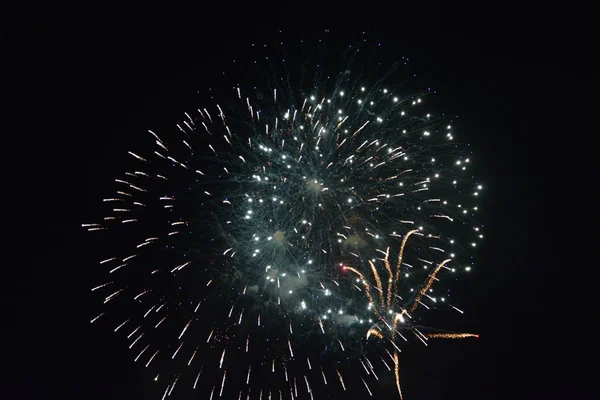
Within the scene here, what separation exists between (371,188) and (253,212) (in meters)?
3.23

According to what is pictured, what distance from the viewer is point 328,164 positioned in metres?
10.5

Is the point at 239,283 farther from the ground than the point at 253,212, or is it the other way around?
the point at 253,212

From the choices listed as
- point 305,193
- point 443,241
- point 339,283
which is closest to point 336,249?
point 339,283

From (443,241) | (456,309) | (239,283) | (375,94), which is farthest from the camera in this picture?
(456,309)

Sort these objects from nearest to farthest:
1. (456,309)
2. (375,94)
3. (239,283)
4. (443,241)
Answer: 1. (375,94)
2. (239,283)
3. (443,241)
4. (456,309)

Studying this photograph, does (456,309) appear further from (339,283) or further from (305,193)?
(305,193)

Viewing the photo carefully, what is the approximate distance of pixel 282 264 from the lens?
10.6 meters

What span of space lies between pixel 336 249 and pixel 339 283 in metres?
0.94

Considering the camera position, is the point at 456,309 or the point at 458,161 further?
the point at 456,309

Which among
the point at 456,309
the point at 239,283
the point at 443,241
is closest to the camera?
the point at 239,283

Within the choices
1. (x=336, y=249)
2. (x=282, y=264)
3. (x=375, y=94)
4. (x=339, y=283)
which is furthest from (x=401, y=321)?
(x=375, y=94)

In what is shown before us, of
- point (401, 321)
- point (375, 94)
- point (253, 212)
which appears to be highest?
point (375, 94)

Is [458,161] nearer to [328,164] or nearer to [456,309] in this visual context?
[328,164]

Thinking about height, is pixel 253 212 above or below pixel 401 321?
above
